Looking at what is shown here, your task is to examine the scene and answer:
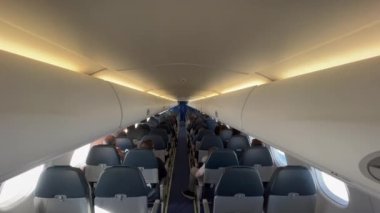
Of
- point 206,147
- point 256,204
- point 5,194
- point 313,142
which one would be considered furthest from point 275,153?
point 313,142

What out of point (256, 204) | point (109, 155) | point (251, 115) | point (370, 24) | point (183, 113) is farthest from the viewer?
point (183, 113)

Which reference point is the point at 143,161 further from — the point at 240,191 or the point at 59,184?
the point at 240,191

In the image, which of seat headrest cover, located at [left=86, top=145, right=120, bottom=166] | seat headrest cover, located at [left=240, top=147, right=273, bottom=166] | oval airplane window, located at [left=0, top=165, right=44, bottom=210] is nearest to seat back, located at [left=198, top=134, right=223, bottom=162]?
seat headrest cover, located at [left=240, top=147, right=273, bottom=166]

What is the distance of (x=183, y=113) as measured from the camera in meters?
24.2

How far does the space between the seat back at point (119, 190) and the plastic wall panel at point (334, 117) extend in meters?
2.47

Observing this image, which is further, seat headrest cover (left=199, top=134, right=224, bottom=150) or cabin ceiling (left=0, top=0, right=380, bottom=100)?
seat headrest cover (left=199, top=134, right=224, bottom=150)

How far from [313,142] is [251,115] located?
47.3 inches

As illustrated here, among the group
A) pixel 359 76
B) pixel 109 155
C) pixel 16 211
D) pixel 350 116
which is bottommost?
pixel 16 211

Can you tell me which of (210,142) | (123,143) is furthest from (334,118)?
(123,143)

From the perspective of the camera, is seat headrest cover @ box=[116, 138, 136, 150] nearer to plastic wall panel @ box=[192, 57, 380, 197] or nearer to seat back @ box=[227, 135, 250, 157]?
seat back @ box=[227, 135, 250, 157]

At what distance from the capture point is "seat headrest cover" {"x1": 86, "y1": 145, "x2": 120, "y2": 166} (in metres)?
5.28

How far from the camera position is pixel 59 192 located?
3535mm

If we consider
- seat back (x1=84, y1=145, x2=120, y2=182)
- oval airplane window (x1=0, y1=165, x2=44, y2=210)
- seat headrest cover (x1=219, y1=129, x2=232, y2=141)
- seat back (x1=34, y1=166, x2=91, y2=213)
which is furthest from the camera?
seat headrest cover (x1=219, y1=129, x2=232, y2=141)

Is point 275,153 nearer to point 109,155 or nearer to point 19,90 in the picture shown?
point 109,155
